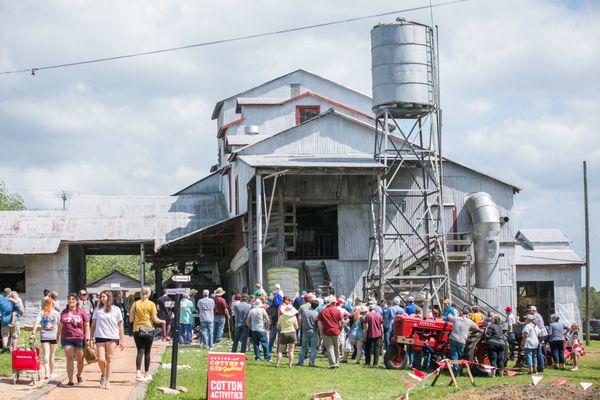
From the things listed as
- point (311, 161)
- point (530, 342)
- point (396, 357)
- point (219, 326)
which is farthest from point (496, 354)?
point (311, 161)

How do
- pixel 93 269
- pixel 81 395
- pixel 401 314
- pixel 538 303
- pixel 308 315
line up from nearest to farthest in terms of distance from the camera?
pixel 81 395, pixel 308 315, pixel 401 314, pixel 538 303, pixel 93 269

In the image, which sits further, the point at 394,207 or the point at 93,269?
the point at 93,269

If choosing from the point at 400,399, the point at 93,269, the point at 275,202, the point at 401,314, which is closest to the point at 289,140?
the point at 275,202

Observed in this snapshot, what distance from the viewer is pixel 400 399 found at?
54.4ft

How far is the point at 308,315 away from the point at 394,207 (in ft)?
50.0

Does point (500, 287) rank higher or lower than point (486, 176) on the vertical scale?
lower

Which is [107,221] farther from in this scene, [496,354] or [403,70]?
[496,354]

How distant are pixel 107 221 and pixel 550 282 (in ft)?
70.2

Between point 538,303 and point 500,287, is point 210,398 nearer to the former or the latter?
point 500,287

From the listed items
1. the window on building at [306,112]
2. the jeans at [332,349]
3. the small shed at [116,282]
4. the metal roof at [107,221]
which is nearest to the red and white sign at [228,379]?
the jeans at [332,349]

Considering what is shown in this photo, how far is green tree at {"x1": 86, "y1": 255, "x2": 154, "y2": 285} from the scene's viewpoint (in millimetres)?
101194

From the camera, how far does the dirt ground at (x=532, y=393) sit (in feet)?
54.9

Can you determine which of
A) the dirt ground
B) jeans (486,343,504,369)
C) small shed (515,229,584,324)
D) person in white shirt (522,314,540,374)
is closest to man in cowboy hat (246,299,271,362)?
jeans (486,343,504,369)

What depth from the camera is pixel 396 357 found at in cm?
2309
